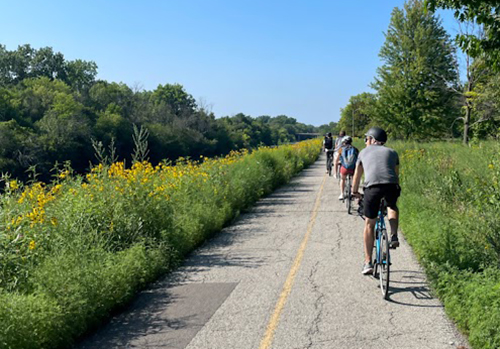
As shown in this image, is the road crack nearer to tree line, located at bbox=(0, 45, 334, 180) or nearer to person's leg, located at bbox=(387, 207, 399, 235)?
person's leg, located at bbox=(387, 207, 399, 235)

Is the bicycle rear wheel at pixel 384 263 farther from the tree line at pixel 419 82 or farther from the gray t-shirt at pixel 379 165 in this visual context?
the tree line at pixel 419 82

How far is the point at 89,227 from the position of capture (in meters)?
7.67

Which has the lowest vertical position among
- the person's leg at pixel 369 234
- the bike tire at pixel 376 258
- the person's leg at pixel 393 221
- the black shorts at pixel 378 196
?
the bike tire at pixel 376 258

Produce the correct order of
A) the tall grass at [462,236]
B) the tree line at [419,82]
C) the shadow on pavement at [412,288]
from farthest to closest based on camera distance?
the tree line at [419,82] → the shadow on pavement at [412,288] → the tall grass at [462,236]

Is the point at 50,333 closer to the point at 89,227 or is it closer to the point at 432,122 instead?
the point at 89,227

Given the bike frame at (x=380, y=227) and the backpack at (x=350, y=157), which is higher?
the backpack at (x=350, y=157)

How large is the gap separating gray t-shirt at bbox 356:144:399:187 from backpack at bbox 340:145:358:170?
6.84 metres

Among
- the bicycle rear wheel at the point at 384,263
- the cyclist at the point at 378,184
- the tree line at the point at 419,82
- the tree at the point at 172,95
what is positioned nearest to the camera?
the bicycle rear wheel at the point at 384,263

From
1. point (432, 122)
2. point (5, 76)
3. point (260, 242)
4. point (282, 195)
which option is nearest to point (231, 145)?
point (5, 76)

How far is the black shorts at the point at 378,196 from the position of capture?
678 centimetres

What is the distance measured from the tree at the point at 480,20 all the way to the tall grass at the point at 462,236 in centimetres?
235

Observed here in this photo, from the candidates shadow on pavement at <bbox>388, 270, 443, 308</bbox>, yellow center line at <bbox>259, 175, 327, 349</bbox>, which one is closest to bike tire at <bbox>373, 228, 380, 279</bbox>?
shadow on pavement at <bbox>388, 270, 443, 308</bbox>

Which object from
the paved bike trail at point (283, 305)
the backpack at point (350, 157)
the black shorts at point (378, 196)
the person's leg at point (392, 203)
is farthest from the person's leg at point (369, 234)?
the backpack at point (350, 157)

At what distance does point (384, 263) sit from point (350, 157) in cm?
763
